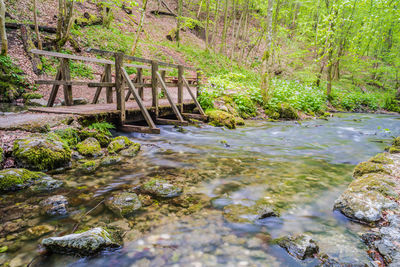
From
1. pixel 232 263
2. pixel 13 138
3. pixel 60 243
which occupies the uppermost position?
pixel 13 138

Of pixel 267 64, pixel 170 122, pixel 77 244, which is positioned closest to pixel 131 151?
pixel 170 122

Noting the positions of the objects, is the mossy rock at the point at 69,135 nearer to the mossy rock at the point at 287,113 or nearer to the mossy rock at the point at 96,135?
the mossy rock at the point at 96,135

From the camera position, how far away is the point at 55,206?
3.12 metres

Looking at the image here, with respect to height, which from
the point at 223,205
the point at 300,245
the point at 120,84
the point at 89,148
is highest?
the point at 120,84

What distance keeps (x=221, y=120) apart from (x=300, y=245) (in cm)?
754

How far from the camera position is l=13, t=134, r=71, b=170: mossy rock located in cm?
416

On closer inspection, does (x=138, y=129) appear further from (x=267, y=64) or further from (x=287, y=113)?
(x=287, y=113)

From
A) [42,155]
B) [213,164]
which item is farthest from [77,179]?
[213,164]

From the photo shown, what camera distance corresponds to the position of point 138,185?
159 inches

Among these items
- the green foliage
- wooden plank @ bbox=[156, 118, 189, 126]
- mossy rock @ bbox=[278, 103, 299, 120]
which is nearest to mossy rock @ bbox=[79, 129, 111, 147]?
the green foliage

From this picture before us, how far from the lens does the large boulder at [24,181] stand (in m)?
3.52

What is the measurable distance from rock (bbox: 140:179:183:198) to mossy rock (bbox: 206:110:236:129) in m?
6.10

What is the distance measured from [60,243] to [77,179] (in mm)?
1842

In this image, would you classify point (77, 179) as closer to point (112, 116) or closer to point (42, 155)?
point (42, 155)
